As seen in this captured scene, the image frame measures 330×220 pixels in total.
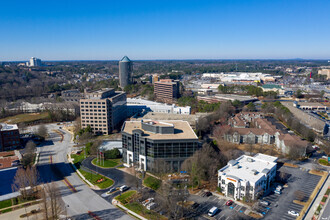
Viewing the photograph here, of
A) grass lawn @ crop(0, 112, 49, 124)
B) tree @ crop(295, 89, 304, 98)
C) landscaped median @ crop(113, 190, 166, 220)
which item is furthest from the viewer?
tree @ crop(295, 89, 304, 98)

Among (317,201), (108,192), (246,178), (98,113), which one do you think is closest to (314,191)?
(317,201)

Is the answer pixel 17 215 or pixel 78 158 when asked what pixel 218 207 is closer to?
pixel 17 215

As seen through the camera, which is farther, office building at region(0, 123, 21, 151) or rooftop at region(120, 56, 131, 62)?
rooftop at region(120, 56, 131, 62)

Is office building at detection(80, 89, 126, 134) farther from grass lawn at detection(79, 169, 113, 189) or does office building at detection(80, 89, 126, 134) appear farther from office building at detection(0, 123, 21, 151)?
grass lawn at detection(79, 169, 113, 189)

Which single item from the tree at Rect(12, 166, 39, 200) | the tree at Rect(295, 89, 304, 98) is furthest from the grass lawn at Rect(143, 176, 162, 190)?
the tree at Rect(295, 89, 304, 98)

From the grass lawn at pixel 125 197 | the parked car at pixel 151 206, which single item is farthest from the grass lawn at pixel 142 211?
the grass lawn at pixel 125 197
